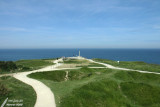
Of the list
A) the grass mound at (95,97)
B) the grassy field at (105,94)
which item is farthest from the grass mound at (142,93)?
the grass mound at (95,97)

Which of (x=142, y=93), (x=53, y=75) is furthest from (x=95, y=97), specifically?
(x=53, y=75)

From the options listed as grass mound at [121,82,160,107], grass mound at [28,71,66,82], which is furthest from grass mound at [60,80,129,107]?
grass mound at [28,71,66,82]

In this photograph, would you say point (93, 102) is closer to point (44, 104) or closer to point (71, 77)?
point (44, 104)

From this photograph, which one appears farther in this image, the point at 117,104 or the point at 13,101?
the point at 117,104

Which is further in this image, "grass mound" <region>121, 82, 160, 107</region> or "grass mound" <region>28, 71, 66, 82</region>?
"grass mound" <region>28, 71, 66, 82</region>

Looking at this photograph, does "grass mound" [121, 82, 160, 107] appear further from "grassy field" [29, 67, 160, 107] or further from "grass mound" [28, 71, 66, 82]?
"grass mound" [28, 71, 66, 82]

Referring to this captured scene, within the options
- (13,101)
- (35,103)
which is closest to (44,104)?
(35,103)

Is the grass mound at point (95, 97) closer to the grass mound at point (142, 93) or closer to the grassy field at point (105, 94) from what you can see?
the grassy field at point (105, 94)

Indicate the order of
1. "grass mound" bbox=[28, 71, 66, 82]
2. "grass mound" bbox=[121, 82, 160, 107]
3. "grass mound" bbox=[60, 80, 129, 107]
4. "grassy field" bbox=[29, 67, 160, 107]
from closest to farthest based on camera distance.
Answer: "grass mound" bbox=[60, 80, 129, 107], "grassy field" bbox=[29, 67, 160, 107], "grass mound" bbox=[121, 82, 160, 107], "grass mound" bbox=[28, 71, 66, 82]

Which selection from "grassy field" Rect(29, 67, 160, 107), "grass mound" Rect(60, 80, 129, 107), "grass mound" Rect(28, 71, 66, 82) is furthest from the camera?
"grass mound" Rect(28, 71, 66, 82)

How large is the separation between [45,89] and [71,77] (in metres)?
13.6

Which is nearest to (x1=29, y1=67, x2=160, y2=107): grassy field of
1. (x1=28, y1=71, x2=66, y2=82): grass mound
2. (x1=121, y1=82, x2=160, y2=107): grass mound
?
(x1=121, y1=82, x2=160, y2=107): grass mound

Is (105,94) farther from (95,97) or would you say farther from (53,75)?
(53,75)

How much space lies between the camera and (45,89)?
19594mm
